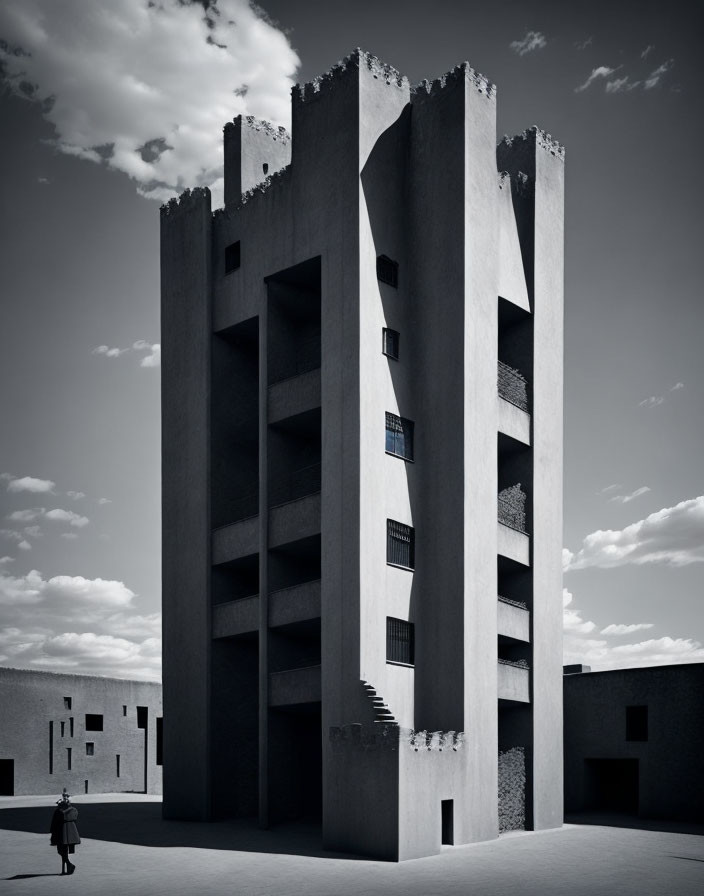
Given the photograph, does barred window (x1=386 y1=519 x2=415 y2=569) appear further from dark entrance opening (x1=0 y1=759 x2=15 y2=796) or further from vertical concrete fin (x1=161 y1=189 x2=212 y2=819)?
dark entrance opening (x1=0 y1=759 x2=15 y2=796)

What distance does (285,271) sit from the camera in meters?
→ 38.4

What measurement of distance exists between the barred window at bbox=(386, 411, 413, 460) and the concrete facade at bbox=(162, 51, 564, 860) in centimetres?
17


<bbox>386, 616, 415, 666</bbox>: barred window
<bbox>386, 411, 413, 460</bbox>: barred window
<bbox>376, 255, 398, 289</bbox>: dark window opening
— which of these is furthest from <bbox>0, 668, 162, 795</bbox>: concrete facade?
<bbox>376, 255, 398, 289</bbox>: dark window opening

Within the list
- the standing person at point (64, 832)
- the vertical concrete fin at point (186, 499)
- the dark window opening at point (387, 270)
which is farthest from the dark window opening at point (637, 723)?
the standing person at point (64, 832)

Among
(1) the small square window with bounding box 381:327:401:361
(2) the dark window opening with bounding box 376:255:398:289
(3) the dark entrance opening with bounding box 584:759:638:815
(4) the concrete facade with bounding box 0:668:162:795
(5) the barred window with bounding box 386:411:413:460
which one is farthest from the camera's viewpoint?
(4) the concrete facade with bounding box 0:668:162:795

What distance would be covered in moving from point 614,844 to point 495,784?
13.1 ft

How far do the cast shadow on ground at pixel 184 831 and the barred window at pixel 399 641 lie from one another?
594 centimetres

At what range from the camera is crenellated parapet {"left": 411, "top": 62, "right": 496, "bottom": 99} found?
36812 mm

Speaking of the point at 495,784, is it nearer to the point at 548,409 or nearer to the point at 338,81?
the point at 548,409

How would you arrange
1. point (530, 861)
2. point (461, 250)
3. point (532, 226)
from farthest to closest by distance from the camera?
1. point (532, 226)
2. point (461, 250)
3. point (530, 861)

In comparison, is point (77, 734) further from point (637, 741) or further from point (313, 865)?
point (313, 865)

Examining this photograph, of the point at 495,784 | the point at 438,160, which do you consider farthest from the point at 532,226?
the point at 495,784

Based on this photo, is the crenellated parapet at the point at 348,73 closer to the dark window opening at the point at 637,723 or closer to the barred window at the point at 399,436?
the barred window at the point at 399,436

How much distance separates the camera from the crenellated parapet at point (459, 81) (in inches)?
1449
